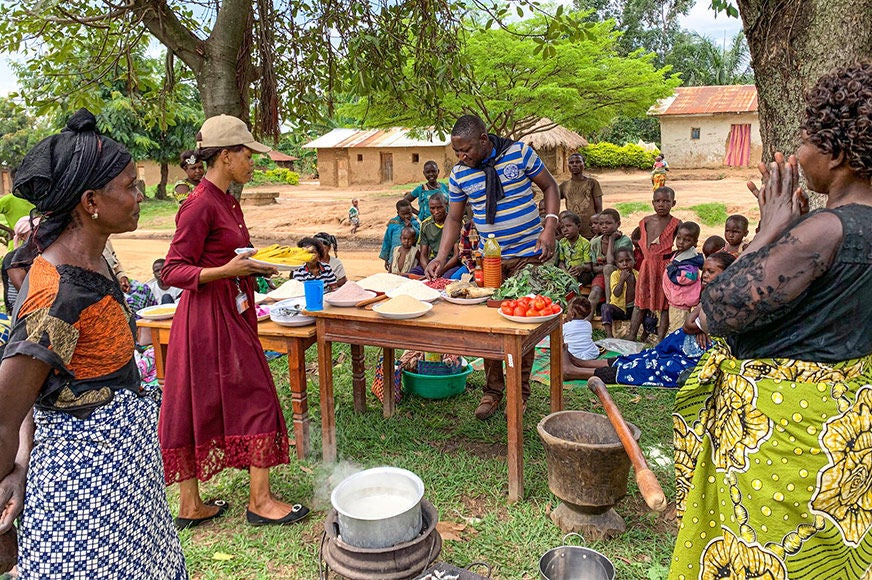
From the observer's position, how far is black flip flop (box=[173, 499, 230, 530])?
3.51 metres

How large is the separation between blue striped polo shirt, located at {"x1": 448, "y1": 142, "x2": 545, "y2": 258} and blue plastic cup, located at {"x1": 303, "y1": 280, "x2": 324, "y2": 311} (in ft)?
4.01

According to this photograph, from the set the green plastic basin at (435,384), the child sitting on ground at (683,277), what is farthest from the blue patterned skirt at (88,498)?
the child sitting on ground at (683,277)

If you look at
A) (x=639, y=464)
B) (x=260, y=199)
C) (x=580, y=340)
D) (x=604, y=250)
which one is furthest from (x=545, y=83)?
(x=639, y=464)

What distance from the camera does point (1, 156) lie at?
33.3 m

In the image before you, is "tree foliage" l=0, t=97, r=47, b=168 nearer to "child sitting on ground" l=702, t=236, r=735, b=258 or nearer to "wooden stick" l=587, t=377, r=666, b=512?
"child sitting on ground" l=702, t=236, r=735, b=258

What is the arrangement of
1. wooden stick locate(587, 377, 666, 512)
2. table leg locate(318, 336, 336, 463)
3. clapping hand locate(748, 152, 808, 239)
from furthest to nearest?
table leg locate(318, 336, 336, 463) → wooden stick locate(587, 377, 666, 512) → clapping hand locate(748, 152, 808, 239)

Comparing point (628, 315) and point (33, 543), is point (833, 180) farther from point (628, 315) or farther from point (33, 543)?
point (628, 315)

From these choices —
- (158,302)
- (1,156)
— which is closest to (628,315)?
(158,302)

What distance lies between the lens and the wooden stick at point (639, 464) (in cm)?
209

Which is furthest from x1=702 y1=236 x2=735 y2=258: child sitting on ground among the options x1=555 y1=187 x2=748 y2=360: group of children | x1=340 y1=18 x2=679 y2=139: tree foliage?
x1=340 y1=18 x2=679 y2=139: tree foliage

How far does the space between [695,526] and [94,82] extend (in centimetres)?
682

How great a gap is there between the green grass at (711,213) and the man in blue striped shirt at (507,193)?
11485 millimetres

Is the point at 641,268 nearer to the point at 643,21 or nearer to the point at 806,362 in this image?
the point at 806,362

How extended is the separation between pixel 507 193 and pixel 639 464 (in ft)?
Answer: 8.66
